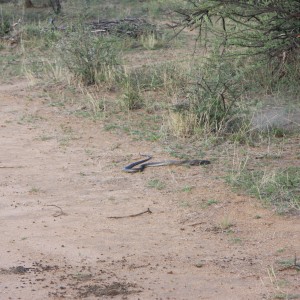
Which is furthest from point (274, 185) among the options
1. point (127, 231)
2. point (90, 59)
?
point (90, 59)

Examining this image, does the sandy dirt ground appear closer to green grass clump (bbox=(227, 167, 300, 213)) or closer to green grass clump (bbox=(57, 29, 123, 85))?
green grass clump (bbox=(227, 167, 300, 213))

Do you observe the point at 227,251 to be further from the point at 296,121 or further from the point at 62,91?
the point at 62,91

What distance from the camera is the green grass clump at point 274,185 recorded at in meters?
6.55

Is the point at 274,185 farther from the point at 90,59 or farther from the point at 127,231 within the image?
the point at 90,59

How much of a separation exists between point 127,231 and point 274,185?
1.54 m

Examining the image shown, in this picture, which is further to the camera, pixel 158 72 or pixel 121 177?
pixel 158 72

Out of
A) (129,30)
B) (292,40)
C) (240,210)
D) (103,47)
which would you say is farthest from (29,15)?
(240,210)

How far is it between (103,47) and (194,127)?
3.46m

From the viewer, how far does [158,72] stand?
12.2 m

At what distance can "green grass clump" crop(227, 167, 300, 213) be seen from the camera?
6.55 metres

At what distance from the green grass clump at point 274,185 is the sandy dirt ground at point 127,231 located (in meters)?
0.12

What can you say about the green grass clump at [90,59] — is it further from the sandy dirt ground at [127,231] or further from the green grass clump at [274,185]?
the green grass clump at [274,185]

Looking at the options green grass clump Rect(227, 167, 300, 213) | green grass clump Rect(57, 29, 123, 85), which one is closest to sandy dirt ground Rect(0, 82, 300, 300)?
green grass clump Rect(227, 167, 300, 213)

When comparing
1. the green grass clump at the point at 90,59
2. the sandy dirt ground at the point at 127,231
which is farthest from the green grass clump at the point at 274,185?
the green grass clump at the point at 90,59
